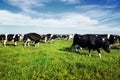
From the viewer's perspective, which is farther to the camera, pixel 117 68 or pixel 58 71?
pixel 117 68

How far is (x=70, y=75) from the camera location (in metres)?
13.0

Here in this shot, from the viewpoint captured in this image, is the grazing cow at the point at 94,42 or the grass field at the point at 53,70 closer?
the grass field at the point at 53,70

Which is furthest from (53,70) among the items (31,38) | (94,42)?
(31,38)

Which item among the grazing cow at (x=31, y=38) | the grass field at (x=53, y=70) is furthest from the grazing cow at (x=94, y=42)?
the grazing cow at (x=31, y=38)

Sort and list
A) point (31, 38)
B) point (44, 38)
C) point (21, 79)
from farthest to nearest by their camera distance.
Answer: point (44, 38) → point (31, 38) → point (21, 79)

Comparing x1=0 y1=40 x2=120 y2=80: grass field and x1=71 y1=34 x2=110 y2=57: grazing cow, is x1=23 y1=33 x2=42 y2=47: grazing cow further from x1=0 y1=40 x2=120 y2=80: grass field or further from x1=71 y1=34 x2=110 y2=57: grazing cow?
x1=0 y1=40 x2=120 y2=80: grass field

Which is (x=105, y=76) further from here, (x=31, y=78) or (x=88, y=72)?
(x=31, y=78)

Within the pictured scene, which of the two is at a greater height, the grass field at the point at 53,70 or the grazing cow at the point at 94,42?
the grazing cow at the point at 94,42

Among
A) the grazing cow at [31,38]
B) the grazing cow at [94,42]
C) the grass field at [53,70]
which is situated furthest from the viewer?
the grazing cow at [31,38]

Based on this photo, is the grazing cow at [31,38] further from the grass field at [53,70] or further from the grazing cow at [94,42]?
the grass field at [53,70]

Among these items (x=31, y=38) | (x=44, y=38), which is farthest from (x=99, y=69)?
(x=44, y=38)

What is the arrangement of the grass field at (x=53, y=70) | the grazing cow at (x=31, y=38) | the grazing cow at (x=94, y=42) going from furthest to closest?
the grazing cow at (x=31, y=38) < the grazing cow at (x=94, y=42) < the grass field at (x=53, y=70)

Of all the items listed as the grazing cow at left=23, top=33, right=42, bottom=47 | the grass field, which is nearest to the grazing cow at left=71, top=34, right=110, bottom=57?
the grass field

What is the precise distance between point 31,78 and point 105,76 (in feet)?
16.8
